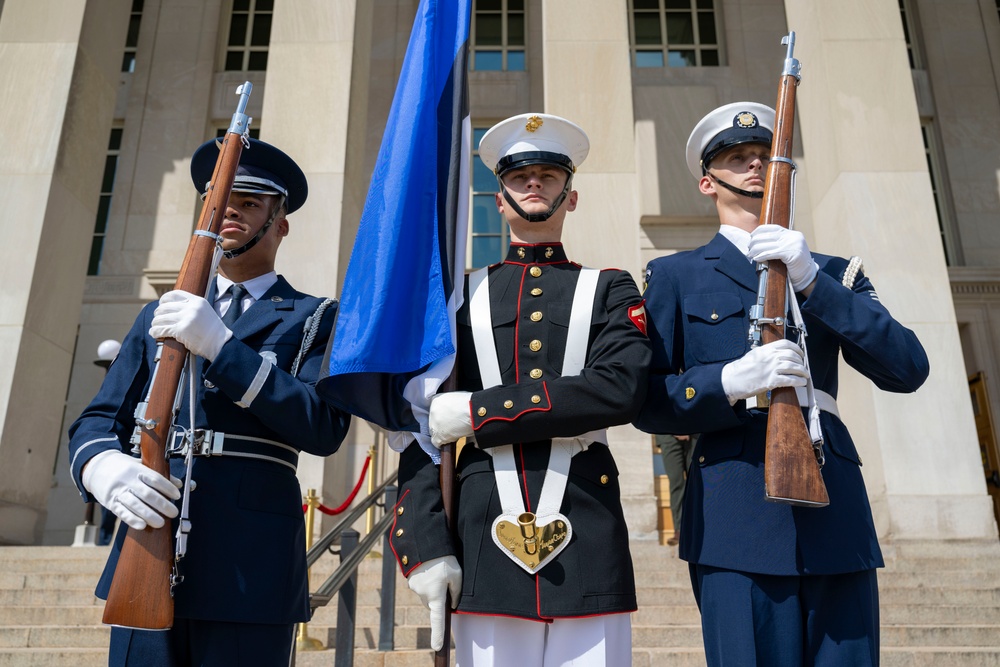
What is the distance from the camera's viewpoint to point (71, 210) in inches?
409

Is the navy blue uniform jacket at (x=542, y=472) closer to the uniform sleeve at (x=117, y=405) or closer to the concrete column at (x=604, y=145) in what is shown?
the uniform sleeve at (x=117, y=405)

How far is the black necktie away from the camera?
10.4ft

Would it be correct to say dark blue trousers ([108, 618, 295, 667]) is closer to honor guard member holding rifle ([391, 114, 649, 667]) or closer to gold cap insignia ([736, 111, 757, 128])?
honor guard member holding rifle ([391, 114, 649, 667])

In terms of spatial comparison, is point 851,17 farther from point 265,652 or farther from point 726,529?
point 265,652

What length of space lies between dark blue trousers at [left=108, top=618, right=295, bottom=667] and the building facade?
19.4 feet

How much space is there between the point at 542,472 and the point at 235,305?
1.30m

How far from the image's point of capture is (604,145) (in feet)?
30.8

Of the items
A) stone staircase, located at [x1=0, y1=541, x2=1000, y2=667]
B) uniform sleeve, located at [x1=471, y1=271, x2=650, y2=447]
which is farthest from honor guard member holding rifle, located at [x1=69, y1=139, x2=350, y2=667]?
stone staircase, located at [x1=0, y1=541, x2=1000, y2=667]

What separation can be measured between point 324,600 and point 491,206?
10250 millimetres

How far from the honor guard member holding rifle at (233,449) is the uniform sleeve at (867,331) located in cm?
166

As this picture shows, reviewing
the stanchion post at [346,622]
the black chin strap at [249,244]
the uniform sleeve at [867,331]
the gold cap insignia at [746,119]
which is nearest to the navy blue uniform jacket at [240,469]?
the black chin strap at [249,244]

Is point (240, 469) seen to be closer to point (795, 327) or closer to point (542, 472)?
point (542, 472)

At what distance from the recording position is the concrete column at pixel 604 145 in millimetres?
8906

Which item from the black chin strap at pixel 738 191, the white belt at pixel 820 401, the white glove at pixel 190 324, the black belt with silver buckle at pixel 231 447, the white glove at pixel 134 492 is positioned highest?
the black chin strap at pixel 738 191
